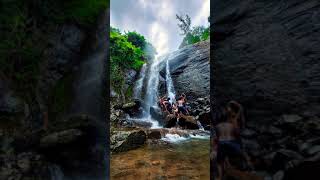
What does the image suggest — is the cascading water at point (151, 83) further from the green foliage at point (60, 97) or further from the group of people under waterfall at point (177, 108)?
the green foliage at point (60, 97)

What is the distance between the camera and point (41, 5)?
143 inches

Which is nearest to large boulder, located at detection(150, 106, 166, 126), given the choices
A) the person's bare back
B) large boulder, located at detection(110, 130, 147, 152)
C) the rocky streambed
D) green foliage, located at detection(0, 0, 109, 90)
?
the rocky streambed

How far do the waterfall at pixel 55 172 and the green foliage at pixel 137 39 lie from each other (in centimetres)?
2632

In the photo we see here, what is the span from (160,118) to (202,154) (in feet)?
26.0

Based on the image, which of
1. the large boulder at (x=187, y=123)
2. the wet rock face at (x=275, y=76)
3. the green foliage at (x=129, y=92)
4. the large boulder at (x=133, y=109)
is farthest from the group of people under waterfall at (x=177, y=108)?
the wet rock face at (x=275, y=76)

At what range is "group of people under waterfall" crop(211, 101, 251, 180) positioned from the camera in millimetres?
3514

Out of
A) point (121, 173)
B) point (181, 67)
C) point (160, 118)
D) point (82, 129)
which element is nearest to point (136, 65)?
point (181, 67)

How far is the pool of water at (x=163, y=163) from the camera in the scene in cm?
643

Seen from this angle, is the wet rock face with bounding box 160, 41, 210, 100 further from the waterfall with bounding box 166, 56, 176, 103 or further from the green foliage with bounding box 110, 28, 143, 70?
the green foliage with bounding box 110, 28, 143, 70

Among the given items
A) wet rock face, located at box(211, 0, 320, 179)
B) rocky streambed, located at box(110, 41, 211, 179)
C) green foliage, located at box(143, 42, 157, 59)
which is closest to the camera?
wet rock face, located at box(211, 0, 320, 179)

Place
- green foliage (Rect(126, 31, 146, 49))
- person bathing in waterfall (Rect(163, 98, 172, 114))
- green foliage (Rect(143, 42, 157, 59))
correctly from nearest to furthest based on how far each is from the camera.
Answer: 1. person bathing in waterfall (Rect(163, 98, 172, 114))
2. green foliage (Rect(143, 42, 157, 59))
3. green foliage (Rect(126, 31, 146, 49))

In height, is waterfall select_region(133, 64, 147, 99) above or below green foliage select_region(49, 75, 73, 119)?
above

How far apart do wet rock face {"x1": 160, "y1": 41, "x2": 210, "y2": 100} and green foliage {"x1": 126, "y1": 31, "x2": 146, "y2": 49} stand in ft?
25.4

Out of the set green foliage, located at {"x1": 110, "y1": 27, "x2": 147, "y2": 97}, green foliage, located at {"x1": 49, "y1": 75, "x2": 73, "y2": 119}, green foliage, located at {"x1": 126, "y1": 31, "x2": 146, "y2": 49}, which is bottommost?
green foliage, located at {"x1": 49, "y1": 75, "x2": 73, "y2": 119}
